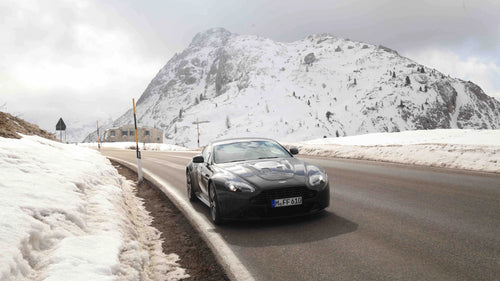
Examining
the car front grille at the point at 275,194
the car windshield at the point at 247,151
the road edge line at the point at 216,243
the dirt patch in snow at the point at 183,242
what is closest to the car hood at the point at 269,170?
the car front grille at the point at 275,194

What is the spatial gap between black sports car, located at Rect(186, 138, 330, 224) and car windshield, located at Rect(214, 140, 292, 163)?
0.32ft

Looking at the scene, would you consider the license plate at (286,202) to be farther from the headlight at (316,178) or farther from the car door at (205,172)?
the car door at (205,172)

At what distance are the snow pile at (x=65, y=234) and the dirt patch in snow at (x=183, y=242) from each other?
0.49ft

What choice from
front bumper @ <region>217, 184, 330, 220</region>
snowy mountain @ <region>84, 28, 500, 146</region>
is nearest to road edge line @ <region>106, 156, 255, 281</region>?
front bumper @ <region>217, 184, 330, 220</region>

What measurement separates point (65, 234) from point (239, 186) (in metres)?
2.35

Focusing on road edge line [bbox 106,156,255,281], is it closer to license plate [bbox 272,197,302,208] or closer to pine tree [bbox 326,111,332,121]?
license plate [bbox 272,197,302,208]

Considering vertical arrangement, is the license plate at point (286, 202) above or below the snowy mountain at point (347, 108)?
below

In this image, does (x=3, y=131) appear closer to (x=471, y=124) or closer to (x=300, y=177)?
(x=300, y=177)

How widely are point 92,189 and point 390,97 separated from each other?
177 metres

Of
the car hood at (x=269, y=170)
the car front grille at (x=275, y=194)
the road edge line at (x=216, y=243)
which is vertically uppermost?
the car hood at (x=269, y=170)

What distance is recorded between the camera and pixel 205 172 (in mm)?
6699

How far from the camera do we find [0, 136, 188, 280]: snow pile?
A: 3.19 meters

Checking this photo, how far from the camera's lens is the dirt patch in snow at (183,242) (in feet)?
13.1

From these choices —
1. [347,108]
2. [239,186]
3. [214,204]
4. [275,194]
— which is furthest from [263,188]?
[347,108]
